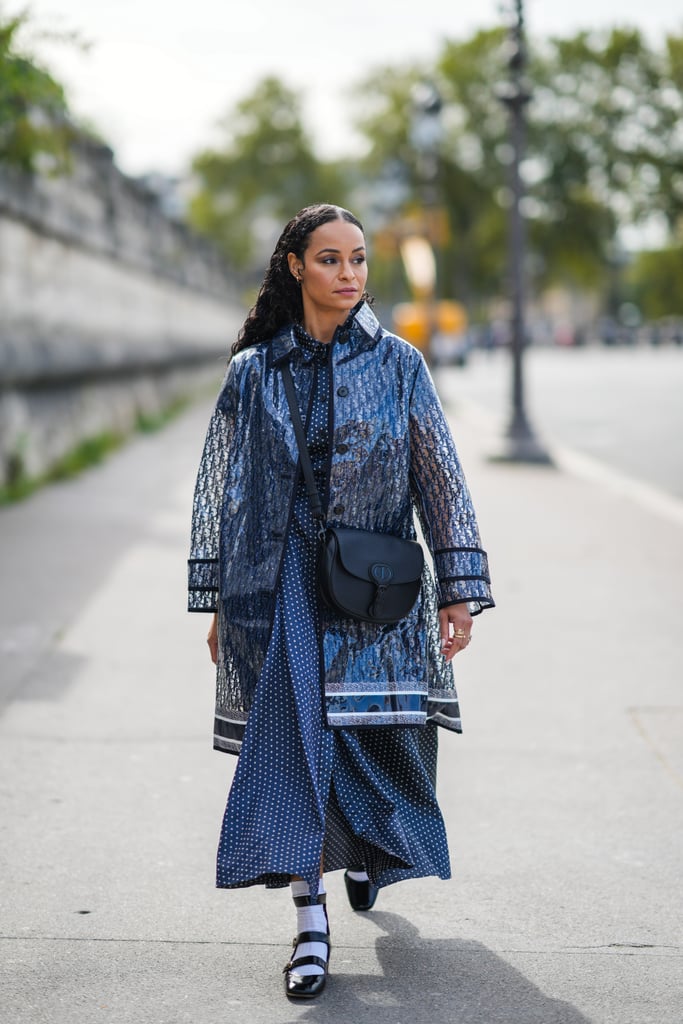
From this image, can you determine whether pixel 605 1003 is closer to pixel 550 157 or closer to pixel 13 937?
pixel 13 937

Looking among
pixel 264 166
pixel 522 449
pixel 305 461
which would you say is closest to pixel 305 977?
pixel 305 461

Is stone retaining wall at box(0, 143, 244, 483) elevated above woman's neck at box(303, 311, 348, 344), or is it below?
above

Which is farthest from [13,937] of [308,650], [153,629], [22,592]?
[22,592]

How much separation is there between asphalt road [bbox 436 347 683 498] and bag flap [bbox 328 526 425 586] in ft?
32.2

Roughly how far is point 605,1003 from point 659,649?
3.71 metres

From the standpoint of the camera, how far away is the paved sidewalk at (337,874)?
338 cm

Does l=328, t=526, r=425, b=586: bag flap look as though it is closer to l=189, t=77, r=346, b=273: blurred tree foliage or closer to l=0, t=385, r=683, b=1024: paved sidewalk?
l=0, t=385, r=683, b=1024: paved sidewalk

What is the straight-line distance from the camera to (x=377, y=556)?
11.2ft

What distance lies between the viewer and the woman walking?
344 centimetres

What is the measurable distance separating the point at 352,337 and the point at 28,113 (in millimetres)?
8587

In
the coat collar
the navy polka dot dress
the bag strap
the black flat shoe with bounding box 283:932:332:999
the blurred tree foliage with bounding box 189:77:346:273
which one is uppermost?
the blurred tree foliage with bounding box 189:77:346:273

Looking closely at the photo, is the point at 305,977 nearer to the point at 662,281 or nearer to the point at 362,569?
the point at 362,569

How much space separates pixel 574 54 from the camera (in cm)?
7825

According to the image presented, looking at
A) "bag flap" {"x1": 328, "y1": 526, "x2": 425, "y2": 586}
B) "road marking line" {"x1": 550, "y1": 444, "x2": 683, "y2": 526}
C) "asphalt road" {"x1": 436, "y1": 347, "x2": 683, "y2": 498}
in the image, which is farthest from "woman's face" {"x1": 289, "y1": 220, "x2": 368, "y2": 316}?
"asphalt road" {"x1": 436, "y1": 347, "x2": 683, "y2": 498}
